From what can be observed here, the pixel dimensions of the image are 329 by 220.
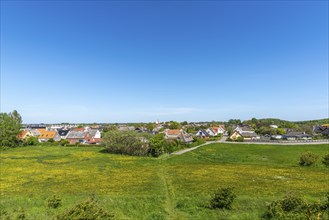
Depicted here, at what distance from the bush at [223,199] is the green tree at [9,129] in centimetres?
8067

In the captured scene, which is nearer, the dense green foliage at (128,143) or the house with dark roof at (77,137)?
the dense green foliage at (128,143)

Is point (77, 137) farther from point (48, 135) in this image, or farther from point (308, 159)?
point (308, 159)

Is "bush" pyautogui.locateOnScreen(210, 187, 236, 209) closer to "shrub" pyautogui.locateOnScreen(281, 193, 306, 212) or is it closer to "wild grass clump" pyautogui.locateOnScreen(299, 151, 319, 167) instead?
"shrub" pyautogui.locateOnScreen(281, 193, 306, 212)

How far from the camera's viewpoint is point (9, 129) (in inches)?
3024

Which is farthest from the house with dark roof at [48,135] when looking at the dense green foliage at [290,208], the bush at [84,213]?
the dense green foliage at [290,208]

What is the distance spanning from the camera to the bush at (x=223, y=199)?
63.5 ft

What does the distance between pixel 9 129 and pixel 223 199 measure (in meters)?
82.9

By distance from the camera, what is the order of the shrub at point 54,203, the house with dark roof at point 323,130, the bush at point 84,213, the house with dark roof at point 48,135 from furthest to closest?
1. the house with dark roof at point 48,135
2. the house with dark roof at point 323,130
3. the shrub at point 54,203
4. the bush at point 84,213

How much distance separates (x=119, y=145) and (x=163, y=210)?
146 feet

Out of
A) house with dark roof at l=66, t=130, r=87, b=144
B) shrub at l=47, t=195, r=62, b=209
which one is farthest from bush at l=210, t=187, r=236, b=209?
house with dark roof at l=66, t=130, r=87, b=144

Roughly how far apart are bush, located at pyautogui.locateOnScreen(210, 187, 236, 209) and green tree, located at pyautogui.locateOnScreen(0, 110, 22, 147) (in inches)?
3176

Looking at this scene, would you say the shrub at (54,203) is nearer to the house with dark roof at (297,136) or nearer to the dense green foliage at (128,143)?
the dense green foliage at (128,143)

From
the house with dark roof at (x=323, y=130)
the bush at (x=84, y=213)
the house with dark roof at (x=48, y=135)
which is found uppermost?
the house with dark roof at (x=323, y=130)

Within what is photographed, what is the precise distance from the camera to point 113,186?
27.1 meters
